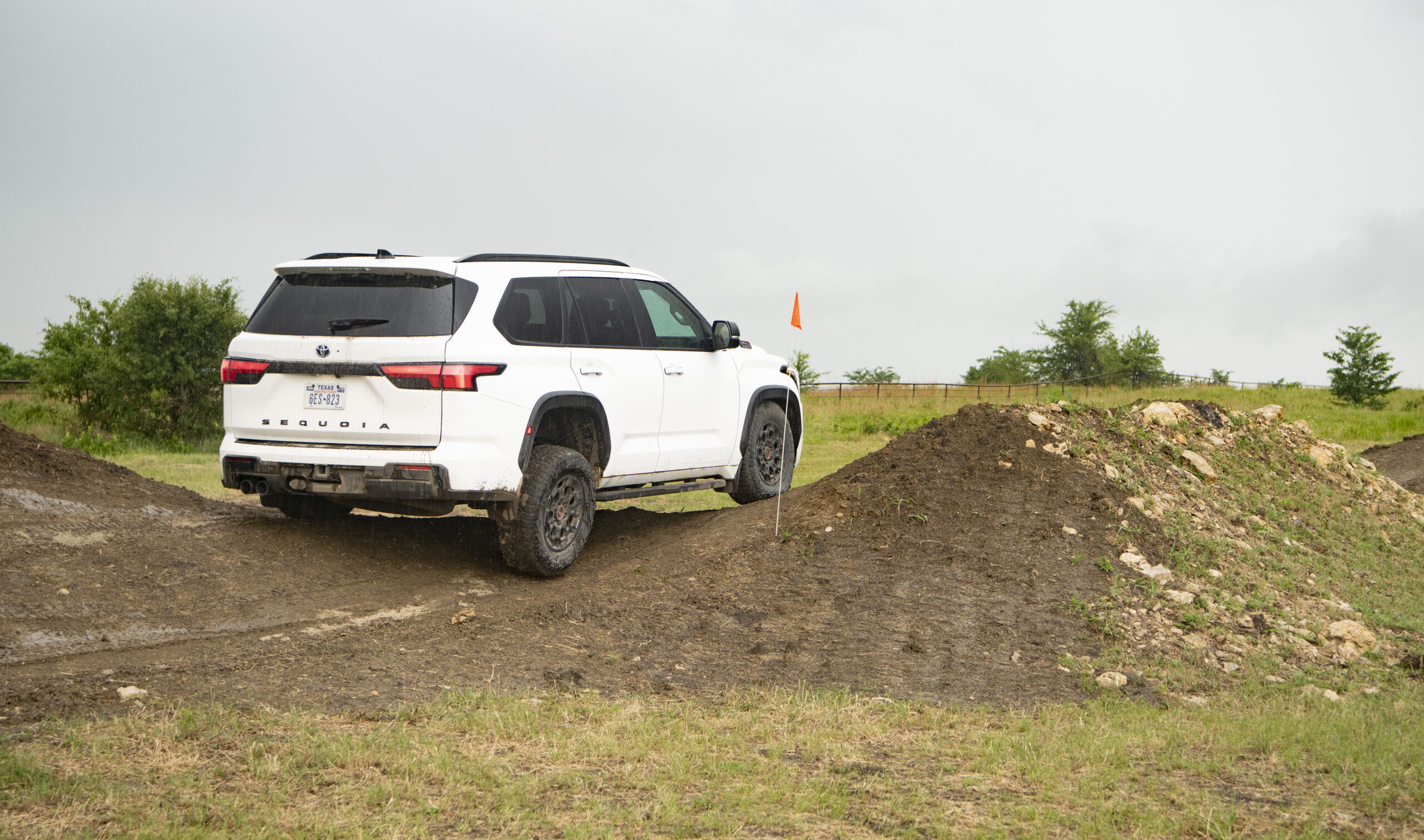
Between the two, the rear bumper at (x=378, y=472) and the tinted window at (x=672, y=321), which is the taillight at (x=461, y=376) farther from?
the tinted window at (x=672, y=321)

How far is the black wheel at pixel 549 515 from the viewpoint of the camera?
7324 millimetres

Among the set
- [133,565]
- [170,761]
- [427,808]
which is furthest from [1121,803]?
[133,565]

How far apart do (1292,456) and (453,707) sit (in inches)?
431

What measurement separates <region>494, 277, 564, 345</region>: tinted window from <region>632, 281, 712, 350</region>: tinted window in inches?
39.0

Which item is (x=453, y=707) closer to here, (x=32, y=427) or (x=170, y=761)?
(x=170, y=761)

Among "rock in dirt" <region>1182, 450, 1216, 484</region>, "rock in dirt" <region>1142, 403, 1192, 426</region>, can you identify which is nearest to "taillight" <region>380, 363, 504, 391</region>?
"rock in dirt" <region>1182, 450, 1216, 484</region>

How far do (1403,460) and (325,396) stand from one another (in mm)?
18555

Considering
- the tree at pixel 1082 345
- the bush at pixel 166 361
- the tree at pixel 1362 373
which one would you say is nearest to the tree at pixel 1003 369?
the tree at pixel 1082 345

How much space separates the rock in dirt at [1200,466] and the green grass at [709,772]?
5356mm

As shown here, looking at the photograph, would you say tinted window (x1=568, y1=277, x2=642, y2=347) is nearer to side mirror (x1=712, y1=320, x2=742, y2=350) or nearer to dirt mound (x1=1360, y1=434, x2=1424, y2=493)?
side mirror (x1=712, y1=320, x2=742, y2=350)

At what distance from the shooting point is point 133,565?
7.16 m

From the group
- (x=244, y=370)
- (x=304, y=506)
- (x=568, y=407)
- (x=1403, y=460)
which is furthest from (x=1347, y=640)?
(x=1403, y=460)

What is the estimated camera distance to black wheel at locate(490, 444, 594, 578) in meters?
7.32

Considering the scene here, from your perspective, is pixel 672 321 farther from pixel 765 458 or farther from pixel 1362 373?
Result: pixel 1362 373
